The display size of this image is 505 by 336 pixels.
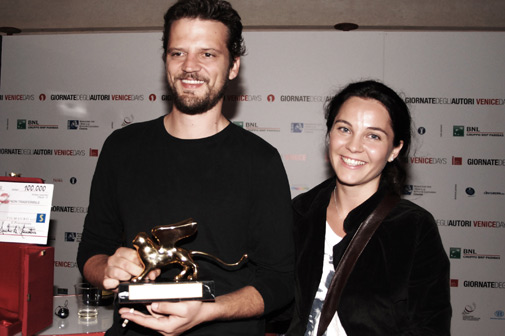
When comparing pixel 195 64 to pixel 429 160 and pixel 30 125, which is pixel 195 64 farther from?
pixel 30 125

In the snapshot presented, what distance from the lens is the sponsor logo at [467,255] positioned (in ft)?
14.0

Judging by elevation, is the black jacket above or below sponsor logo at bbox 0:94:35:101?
below

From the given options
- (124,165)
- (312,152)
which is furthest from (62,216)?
(124,165)

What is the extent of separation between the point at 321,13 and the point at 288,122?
4.50ft

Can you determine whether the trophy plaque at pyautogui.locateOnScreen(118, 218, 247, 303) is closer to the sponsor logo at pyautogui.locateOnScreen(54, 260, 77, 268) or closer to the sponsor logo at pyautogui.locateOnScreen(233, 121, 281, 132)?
the sponsor logo at pyautogui.locateOnScreen(233, 121, 281, 132)

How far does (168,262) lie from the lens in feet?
4.43

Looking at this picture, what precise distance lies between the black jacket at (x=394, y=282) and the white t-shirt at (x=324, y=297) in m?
0.03

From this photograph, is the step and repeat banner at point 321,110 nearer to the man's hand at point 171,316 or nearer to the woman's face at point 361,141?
the woman's face at point 361,141

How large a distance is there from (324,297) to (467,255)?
10.6 feet

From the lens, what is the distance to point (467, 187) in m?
4.30

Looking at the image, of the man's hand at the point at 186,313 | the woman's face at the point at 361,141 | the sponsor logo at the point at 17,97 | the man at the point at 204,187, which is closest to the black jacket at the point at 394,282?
the woman's face at the point at 361,141

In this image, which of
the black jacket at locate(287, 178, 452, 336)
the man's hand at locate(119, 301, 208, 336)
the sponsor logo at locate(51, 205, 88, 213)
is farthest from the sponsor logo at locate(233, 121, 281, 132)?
the man's hand at locate(119, 301, 208, 336)

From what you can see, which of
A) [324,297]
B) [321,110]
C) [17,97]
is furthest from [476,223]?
[17,97]

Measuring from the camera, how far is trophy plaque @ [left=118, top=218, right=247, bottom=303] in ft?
3.93
